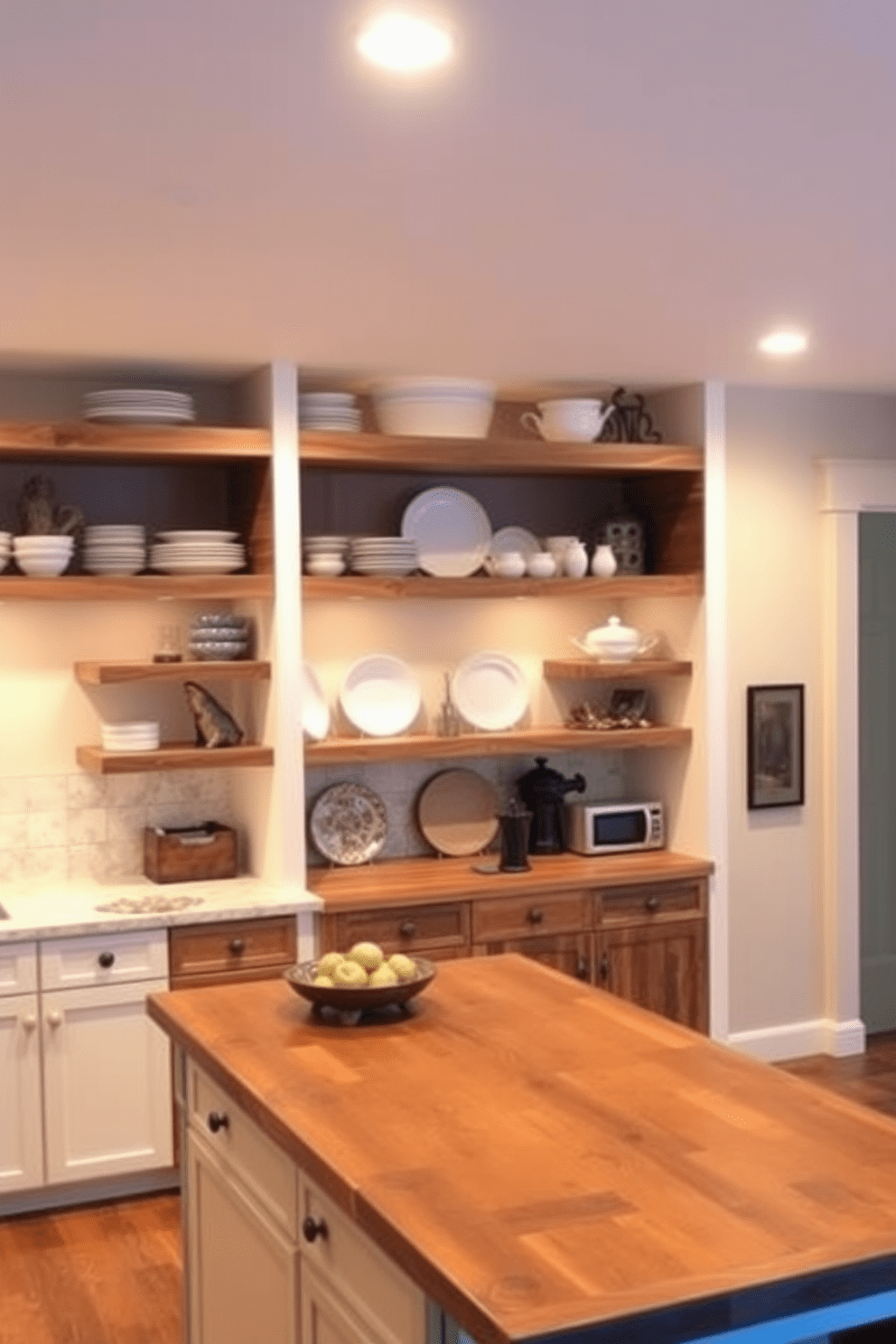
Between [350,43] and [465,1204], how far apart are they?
1.61m

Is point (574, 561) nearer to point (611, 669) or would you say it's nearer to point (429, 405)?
point (611, 669)

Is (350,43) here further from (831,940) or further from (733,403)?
(831,940)

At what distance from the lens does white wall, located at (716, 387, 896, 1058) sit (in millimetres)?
5621

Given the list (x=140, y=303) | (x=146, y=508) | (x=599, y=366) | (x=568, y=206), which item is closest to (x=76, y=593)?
(x=146, y=508)

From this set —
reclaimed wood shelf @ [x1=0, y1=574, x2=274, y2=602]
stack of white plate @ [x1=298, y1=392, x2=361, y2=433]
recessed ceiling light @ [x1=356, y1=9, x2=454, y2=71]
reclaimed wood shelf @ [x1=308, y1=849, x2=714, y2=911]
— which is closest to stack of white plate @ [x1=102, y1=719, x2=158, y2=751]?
reclaimed wood shelf @ [x1=0, y1=574, x2=274, y2=602]

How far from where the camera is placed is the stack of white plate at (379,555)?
5.08 m

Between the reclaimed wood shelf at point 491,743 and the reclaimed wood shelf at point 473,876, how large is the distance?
385 millimetres

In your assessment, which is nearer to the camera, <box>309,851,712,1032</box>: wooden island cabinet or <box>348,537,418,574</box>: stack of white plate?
<box>309,851,712,1032</box>: wooden island cabinet

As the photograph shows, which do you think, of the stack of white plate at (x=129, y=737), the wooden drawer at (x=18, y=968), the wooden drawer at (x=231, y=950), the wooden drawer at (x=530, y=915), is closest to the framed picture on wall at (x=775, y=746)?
the wooden drawer at (x=530, y=915)

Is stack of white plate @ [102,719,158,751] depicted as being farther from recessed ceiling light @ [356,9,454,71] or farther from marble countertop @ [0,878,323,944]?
recessed ceiling light @ [356,9,454,71]

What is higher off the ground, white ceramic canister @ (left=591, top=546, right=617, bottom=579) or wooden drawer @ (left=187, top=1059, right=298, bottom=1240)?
white ceramic canister @ (left=591, top=546, right=617, bottom=579)

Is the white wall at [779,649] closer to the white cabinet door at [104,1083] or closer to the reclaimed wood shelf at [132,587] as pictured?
the reclaimed wood shelf at [132,587]

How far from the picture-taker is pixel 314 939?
477 cm

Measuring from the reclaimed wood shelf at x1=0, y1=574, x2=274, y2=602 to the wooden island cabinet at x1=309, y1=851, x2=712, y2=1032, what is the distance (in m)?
1.00
